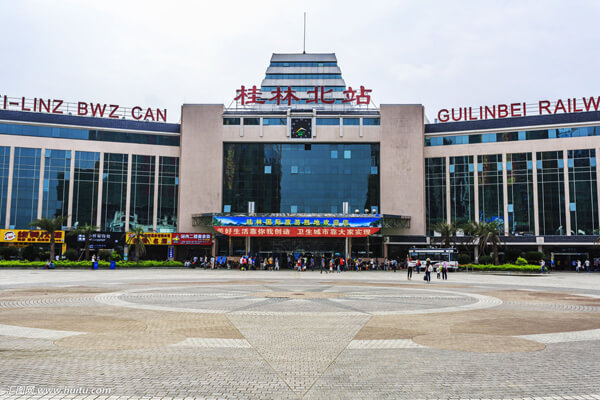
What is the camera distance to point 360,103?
73250 millimetres

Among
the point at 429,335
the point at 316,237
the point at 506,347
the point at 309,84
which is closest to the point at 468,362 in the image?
the point at 506,347

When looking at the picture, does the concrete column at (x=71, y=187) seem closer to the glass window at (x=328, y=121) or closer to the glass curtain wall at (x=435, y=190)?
the glass window at (x=328, y=121)

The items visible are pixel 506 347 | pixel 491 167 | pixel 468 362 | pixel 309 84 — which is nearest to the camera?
pixel 468 362

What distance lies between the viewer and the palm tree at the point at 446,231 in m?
64.4

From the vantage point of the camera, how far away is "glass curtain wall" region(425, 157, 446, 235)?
7325cm

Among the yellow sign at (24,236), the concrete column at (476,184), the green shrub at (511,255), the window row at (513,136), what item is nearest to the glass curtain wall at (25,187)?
the yellow sign at (24,236)

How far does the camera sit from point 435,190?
2908 inches

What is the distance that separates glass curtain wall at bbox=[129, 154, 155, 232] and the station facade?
0.51ft

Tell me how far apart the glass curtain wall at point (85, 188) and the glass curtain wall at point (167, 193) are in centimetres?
911

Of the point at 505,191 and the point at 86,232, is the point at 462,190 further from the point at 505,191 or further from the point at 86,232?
the point at 86,232

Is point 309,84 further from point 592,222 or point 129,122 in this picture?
point 592,222

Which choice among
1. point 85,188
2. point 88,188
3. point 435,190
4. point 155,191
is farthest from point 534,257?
point 85,188

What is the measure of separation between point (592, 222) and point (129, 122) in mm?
68971

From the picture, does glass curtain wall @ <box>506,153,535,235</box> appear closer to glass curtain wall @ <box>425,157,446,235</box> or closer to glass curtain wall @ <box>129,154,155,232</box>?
glass curtain wall @ <box>425,157,446,235</box>
